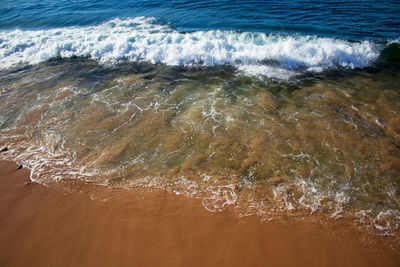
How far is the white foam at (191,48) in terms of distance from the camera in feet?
32.7

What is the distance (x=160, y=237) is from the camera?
170 inches

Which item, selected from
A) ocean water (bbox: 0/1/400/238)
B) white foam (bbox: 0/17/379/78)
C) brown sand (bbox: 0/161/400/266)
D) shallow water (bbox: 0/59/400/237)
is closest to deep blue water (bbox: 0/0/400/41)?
ocean water (bbox: 0/1/400/238)

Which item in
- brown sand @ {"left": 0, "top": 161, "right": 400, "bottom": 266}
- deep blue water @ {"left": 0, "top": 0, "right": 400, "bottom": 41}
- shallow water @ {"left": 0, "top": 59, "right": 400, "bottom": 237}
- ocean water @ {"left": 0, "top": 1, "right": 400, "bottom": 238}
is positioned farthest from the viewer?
deep blue water @ {"left": 0, "top": 0, "right": 400, "bottom": 41}

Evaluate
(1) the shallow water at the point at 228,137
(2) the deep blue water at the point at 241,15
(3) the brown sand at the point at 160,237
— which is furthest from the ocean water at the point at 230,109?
(3) the brown sand at the point at 160,237

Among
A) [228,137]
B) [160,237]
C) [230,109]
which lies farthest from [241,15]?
[160,237]

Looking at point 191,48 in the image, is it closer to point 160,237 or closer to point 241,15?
point 241,15

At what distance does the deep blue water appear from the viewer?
479 inches

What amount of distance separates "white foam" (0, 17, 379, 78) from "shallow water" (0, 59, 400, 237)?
1.14 m

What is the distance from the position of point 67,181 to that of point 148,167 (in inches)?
77.4

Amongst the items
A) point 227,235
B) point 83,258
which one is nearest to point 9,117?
point 83,258

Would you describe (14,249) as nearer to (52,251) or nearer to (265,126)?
(52,251)

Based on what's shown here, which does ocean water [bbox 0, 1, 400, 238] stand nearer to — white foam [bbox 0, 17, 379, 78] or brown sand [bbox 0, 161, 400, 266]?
white foam [bbox 0, 17, 379, 78]

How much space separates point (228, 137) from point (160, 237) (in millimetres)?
3243

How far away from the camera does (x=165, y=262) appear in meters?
3.99
